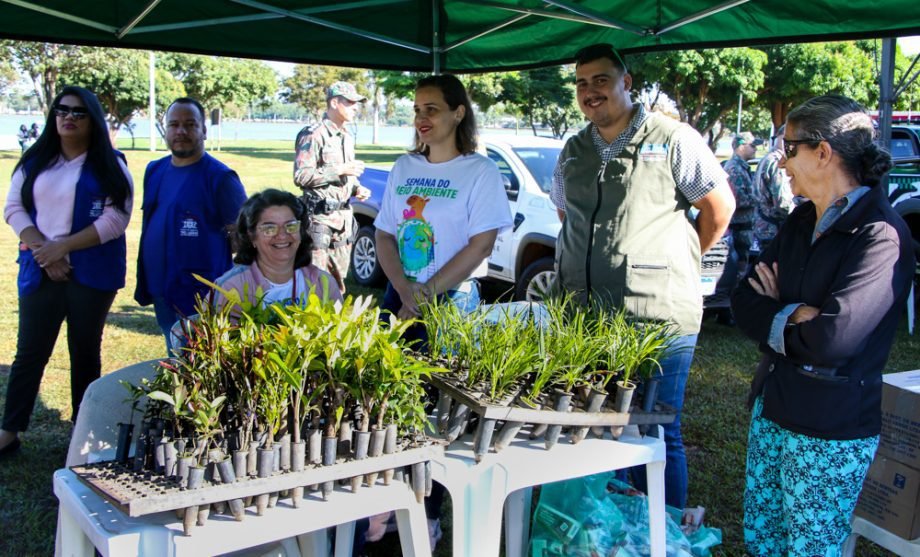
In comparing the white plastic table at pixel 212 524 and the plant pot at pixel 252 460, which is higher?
the plant pot at pixel 252 460

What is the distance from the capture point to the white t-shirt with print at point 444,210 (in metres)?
3.17

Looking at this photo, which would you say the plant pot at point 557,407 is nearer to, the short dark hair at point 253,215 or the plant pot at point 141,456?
the plant pot at point 141,456

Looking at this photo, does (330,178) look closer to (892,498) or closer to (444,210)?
(444,210)

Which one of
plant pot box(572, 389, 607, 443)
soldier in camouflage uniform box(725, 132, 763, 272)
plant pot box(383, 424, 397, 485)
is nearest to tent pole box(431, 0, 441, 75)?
plant pot box(572, 389, 607, 443)

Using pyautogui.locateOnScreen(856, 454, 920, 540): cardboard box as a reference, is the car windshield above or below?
above

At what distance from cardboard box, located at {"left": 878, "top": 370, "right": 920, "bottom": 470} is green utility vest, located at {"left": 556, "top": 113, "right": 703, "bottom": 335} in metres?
0.73

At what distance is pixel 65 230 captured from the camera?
3906 mm

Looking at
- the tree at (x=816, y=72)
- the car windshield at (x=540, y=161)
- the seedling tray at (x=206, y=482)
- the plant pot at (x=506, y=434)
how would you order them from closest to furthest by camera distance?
the seedling tray at (x=206, y=482) → the plant pot at (x=506, y=434) → the car windshield at (x=540, y=161) → the tree at (x=816, y=72)

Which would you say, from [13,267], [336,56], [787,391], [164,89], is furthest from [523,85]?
[787,391]

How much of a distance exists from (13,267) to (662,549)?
9.43m

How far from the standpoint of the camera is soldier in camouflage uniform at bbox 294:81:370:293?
628 centimetres


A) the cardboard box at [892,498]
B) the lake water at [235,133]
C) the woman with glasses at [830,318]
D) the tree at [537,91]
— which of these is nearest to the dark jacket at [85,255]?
the woman with glasses at [830,318]

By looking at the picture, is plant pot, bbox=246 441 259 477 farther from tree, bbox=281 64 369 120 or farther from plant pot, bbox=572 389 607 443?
tree, bbox=281 64 369 120

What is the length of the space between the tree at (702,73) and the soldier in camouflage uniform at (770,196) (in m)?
17.7
